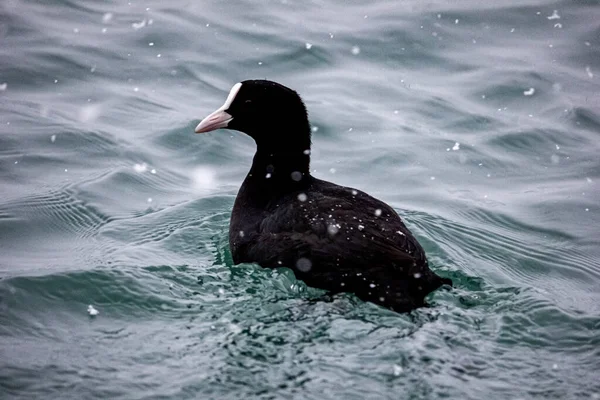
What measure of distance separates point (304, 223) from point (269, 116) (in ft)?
4.00

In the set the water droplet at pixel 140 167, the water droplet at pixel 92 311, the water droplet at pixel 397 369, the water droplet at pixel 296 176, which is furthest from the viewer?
the water droplet at pixel 140 167

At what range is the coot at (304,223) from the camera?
6430 mm

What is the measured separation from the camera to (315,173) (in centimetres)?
961

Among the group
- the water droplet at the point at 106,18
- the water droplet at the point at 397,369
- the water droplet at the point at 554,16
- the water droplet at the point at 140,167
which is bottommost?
the water droplet at the point at 397,369

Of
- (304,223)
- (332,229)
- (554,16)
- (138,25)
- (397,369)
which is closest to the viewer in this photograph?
(397,369)

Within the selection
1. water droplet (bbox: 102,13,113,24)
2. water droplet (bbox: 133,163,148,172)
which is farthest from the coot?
water droplet (bbox: 102,13,113,24)

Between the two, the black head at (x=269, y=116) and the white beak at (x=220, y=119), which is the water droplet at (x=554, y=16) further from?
the white beak at (x=220, y=119)

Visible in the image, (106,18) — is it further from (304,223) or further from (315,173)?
(304,223)

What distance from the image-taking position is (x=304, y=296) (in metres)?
6.54

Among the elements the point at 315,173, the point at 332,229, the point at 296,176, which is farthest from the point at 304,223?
the point at 315,173

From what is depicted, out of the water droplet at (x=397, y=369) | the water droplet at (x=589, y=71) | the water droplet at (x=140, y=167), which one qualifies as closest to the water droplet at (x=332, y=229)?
the water droplet at (x=397, y=369)

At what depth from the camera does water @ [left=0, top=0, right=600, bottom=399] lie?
5621 millimetres

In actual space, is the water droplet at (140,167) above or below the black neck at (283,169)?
below

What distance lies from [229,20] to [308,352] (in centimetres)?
847
